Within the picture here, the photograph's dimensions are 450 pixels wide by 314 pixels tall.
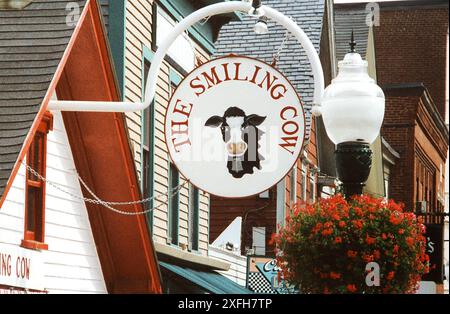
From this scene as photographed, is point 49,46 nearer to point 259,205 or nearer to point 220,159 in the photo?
point 220,159

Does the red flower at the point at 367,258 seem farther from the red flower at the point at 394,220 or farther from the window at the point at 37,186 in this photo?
the window at the point at 37,186

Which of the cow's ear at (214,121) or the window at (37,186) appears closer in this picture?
the cow's ear at (214,121)

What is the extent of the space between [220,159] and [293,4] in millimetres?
13096

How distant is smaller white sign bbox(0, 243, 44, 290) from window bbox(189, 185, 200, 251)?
22.8ft

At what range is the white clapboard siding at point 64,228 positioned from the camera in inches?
492

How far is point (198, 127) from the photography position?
1184cm

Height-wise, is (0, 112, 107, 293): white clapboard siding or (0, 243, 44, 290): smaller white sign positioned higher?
(0, 112, 107, 293): white clapboard siding

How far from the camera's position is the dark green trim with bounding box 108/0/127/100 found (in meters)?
15.5

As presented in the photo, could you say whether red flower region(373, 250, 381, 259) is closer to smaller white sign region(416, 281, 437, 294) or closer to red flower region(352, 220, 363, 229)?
red flower region(352, 220, 363, 229)

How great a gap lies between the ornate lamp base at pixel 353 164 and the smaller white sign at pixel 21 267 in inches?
115

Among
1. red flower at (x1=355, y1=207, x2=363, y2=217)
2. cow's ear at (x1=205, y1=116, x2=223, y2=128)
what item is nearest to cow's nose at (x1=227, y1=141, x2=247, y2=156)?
cow's ear at (x1=205, y1=116, x2=223, y2=128)

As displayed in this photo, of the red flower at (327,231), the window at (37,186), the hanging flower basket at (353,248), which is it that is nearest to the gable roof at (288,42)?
the hanging flower basket at (353,248)
